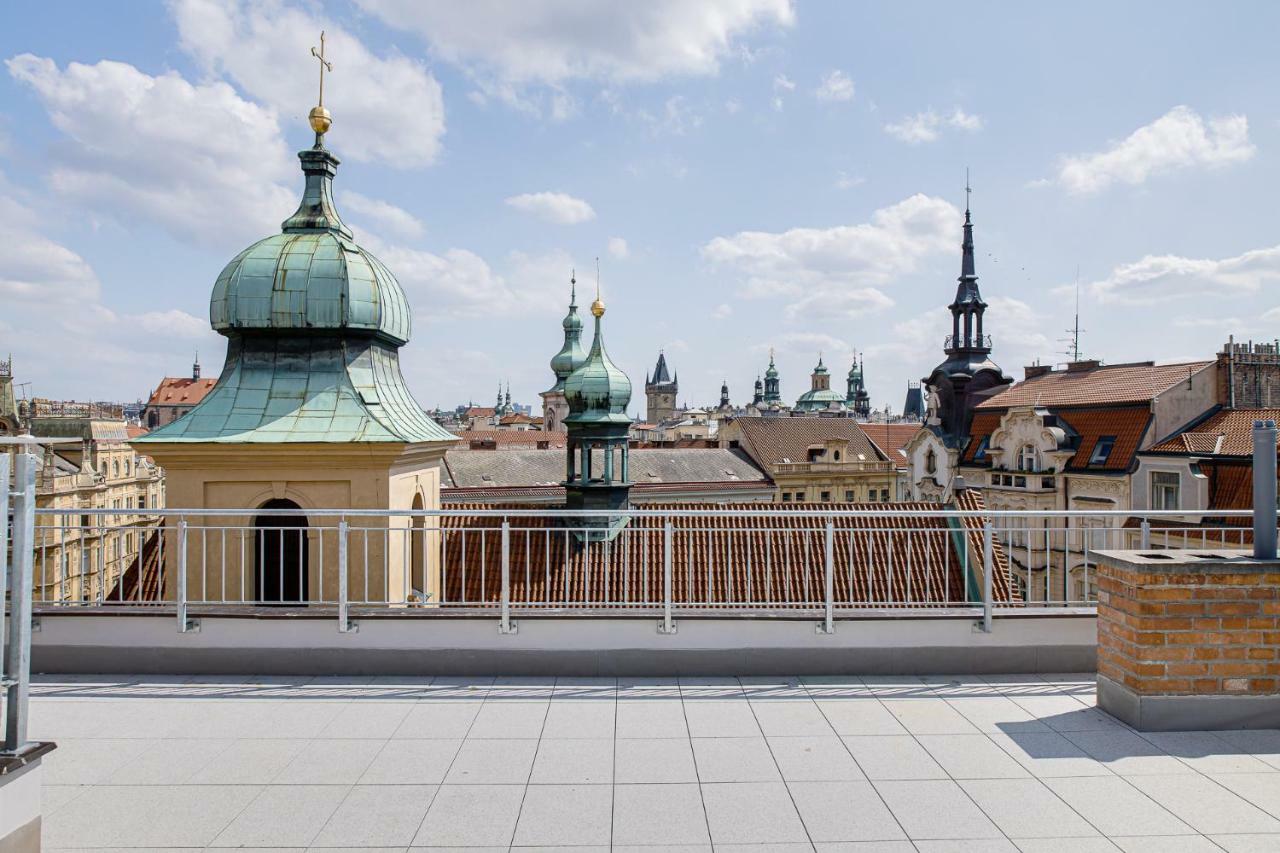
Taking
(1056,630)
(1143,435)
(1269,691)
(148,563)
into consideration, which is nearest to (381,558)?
(148,563)

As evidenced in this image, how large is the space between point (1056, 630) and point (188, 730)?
5.87m

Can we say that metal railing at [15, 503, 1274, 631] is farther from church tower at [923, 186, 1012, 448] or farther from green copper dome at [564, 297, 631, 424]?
church tower at [923, 186, 1012, 448]

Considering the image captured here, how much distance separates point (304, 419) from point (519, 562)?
27.6 ft

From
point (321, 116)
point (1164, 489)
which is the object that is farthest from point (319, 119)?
point (1164, 489)

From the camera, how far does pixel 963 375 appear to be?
4428 cm

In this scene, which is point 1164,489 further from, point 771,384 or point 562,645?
point 771,384

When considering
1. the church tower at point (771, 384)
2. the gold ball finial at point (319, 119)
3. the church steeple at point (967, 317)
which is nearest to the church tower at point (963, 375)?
the church steeple at point (967, 317)

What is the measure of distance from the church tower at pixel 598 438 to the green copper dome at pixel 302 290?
12.5 metres

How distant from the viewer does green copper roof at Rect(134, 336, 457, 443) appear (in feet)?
30.7

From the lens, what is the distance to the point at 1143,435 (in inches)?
1060

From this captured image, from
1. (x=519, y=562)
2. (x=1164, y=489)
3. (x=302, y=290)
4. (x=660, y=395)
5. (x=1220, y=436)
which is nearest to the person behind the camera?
(x=302, y=290)

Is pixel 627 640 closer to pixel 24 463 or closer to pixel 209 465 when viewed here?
pixel 24 463

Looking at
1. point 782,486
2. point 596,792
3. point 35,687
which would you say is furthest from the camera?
point 782,486

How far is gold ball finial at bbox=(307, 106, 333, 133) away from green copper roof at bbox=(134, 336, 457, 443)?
330 centimetres
